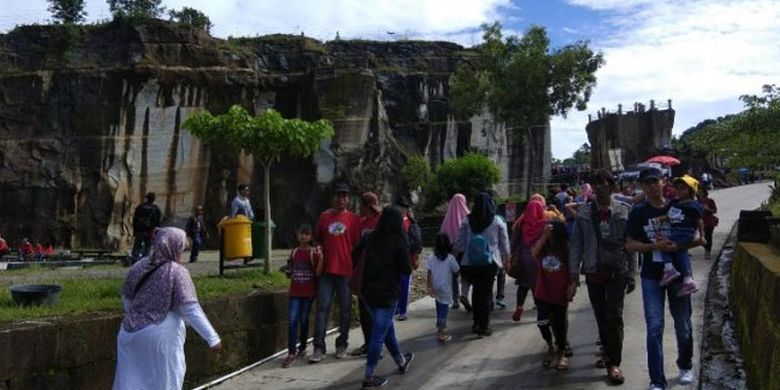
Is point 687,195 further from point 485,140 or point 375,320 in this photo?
point 485,140

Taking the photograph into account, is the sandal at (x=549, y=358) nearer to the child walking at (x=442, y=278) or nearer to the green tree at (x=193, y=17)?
the child walking at (x=442, y=278)

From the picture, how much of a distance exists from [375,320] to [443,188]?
2009 centimetres

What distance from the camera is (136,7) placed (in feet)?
112

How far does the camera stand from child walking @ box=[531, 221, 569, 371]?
22.7 feet

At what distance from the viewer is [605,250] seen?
6.39m

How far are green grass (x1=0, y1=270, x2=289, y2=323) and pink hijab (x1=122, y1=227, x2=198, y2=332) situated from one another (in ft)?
6.52

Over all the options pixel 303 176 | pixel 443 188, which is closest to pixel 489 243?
pixel 443 188

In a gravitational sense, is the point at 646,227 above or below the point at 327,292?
above

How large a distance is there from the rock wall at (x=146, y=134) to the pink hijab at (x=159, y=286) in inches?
928

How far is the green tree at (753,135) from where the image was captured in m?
17.1

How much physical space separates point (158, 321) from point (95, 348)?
6.97 ft

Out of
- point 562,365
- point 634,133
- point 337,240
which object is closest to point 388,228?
point 337,240

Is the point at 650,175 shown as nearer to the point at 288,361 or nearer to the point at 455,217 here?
the point at 288,361

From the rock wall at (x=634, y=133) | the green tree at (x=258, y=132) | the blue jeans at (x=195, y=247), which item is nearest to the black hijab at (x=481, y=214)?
the green tree at (x=258, y=132)
